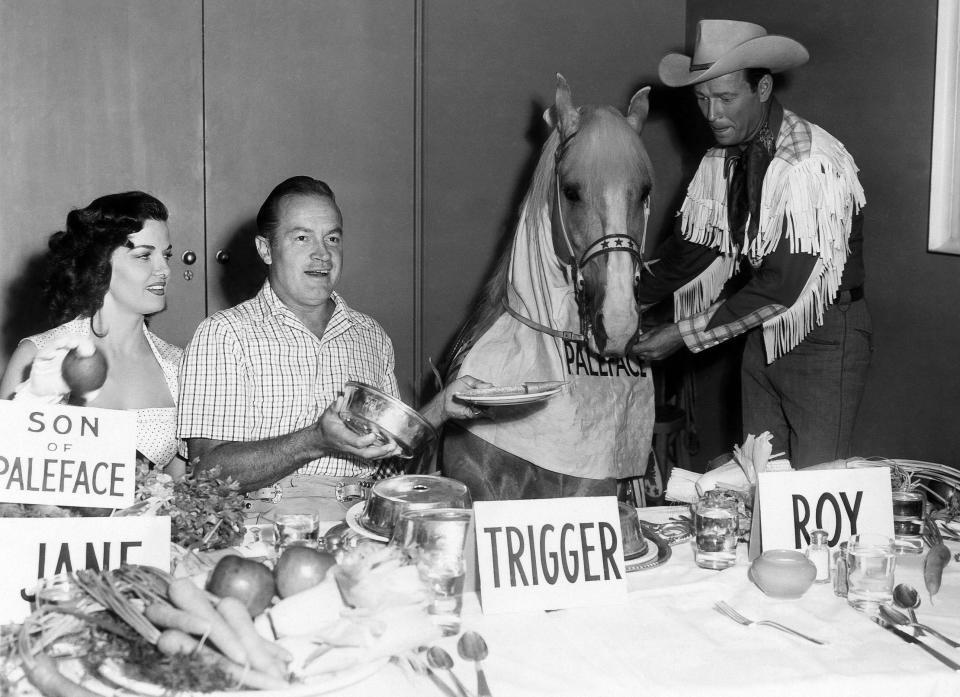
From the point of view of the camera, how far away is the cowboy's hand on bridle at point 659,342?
89.4 inches

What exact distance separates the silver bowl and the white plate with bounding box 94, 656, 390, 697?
54 centimetres

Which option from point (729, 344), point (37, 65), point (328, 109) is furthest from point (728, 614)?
point (37, 65)

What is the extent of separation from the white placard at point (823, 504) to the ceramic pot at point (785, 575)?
112 millimetres

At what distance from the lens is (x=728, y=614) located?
1353mm

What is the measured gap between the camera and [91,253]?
2.27 meters

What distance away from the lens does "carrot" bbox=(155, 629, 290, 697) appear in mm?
1049

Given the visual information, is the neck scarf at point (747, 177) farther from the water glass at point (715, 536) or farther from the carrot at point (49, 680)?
the carrot at point (49, 680)

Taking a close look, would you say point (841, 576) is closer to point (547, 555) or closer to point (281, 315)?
point (547, 555)

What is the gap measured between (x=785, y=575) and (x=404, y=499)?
573 mm

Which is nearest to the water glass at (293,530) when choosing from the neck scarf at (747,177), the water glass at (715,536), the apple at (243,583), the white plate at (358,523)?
the white plate at (358,523)

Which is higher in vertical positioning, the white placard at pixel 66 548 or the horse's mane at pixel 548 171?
the horse's mane at pixel 548 171

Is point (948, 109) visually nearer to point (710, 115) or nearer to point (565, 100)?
point (710, 115)

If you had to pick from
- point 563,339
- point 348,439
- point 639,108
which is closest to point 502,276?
point 563,339

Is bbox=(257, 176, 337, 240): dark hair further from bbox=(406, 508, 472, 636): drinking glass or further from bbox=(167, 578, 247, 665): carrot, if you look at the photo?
bbox=(167, 578, 247, 665): carrot
